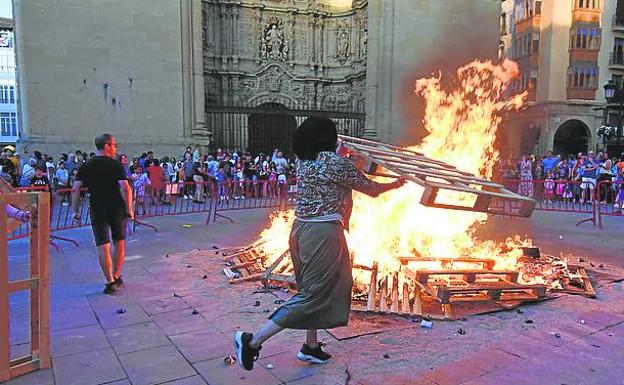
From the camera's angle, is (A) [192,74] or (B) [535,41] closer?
(A) [192,74]

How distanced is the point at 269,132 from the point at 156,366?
66.4 feet

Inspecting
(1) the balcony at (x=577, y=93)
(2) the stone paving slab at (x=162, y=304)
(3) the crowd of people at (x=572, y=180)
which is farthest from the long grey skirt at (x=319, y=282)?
(1) the balcony at (x=577, y=93)

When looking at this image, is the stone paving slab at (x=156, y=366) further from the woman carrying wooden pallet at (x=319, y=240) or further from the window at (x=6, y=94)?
the window at (x=6, y=94)

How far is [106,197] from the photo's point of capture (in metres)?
5.46

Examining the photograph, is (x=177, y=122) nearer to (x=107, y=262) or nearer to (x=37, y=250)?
A: (x=107, y=262)

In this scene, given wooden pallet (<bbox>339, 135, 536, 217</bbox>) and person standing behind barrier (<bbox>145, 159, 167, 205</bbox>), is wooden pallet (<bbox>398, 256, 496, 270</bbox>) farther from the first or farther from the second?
person standing behind barrier (<bbox>145, 159, 167, 205</bbox>)

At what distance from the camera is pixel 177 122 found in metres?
17.6

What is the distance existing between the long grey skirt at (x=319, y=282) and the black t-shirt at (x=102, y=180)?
9.92ft

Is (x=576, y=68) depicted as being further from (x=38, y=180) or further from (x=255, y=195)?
(x=38, y=180)

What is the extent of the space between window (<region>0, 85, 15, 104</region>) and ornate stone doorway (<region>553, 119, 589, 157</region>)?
54.7 metres

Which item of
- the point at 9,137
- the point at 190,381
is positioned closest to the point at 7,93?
the point at 9,137

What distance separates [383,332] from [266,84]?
22530 mm

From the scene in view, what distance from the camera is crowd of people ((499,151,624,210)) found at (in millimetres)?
13352

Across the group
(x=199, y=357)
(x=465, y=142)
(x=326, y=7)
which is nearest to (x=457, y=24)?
(x=326, y=7)
